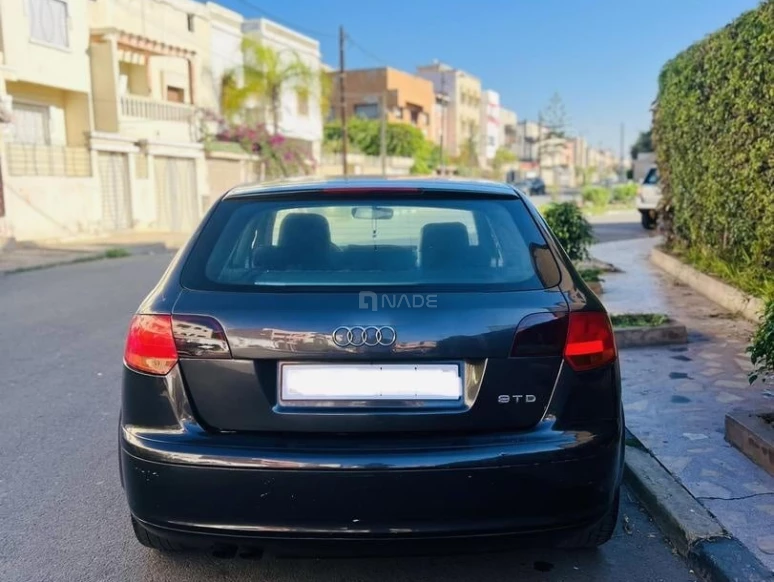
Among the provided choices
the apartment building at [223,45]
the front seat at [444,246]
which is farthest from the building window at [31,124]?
the front seat at [444,246]

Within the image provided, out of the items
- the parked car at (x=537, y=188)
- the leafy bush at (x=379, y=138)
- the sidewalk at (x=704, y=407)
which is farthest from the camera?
the parked car at (x=537, y=188)

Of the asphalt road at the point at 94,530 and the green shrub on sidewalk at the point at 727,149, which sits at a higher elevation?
the green shrub on sidewalk at the point at 727,149

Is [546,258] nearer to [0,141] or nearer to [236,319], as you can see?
[236,319]

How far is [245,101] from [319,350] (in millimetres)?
34096

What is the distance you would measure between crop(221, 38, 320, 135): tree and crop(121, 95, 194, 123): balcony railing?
6065 mm

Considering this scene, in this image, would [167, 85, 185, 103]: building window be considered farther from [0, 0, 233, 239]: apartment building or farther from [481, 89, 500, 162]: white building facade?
[481, 89, 500, 162]: white building facade

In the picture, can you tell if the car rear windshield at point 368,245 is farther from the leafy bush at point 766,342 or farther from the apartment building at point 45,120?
the apartment building at point 45,120

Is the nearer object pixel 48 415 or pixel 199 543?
pixel 199 543

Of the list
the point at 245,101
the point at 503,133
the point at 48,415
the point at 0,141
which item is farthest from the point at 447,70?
the point at 48,415

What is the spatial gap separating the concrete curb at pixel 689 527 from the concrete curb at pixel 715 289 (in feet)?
8.20

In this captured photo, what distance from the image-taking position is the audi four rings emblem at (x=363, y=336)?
246 centimetres

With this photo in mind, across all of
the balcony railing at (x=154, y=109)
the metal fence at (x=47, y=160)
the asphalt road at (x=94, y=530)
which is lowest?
the asphalt road at (x=94, y=530)

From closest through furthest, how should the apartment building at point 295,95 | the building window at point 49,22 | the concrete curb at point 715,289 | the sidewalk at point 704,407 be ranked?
the sidewalk at point 704,407 < the concrete curb at point 715,289 < the building window at point 49,22 < the apartment building at point 295,95

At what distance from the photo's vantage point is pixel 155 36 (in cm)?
2734
